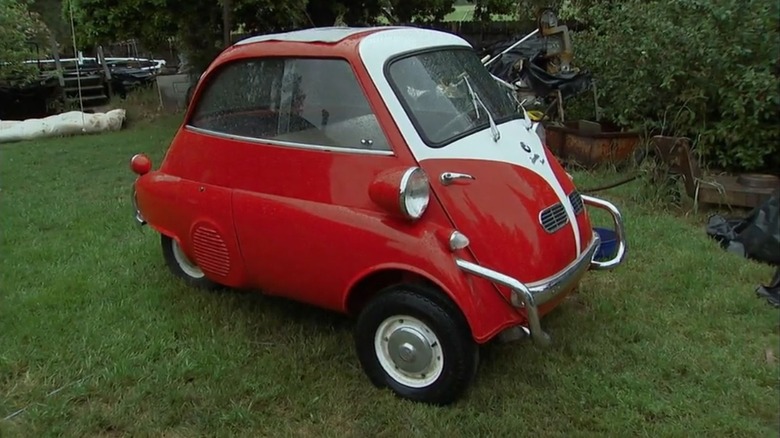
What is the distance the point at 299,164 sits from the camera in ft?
10.8

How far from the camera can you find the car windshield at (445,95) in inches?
124

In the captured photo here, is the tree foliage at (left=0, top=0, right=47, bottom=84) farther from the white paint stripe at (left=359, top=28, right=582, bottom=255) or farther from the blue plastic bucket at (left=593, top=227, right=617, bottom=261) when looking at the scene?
the blue plastic bucket at (left=593, top=227, right=617, bottom=261)

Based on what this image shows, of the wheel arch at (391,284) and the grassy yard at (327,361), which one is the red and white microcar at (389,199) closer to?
the wheel arch at (391,284)

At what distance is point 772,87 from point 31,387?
539cm

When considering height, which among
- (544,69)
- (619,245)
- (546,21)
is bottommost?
(619,245)

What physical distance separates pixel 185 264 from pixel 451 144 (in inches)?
82.3

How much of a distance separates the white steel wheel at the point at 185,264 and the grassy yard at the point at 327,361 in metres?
0.11

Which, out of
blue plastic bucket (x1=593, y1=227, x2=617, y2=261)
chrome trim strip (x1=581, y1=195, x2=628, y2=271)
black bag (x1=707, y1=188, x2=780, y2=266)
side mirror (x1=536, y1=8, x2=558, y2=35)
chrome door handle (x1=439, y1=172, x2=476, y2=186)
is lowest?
black bag (x1=707, y1=188, x2=780, y2=266)

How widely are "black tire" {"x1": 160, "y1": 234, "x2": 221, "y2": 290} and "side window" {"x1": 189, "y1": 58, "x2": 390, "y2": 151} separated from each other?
3.03ft

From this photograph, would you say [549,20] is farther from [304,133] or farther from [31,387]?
[31,387]

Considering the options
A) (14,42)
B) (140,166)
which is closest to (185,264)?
(140,166)

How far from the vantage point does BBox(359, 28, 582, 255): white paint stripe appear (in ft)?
10.0

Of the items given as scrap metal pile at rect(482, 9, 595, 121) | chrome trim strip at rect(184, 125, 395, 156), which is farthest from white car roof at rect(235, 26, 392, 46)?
scrap metal pile at rect(482, 9, 595, 121)

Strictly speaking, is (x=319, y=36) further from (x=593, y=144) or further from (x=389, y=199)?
(x=593, y=144)
